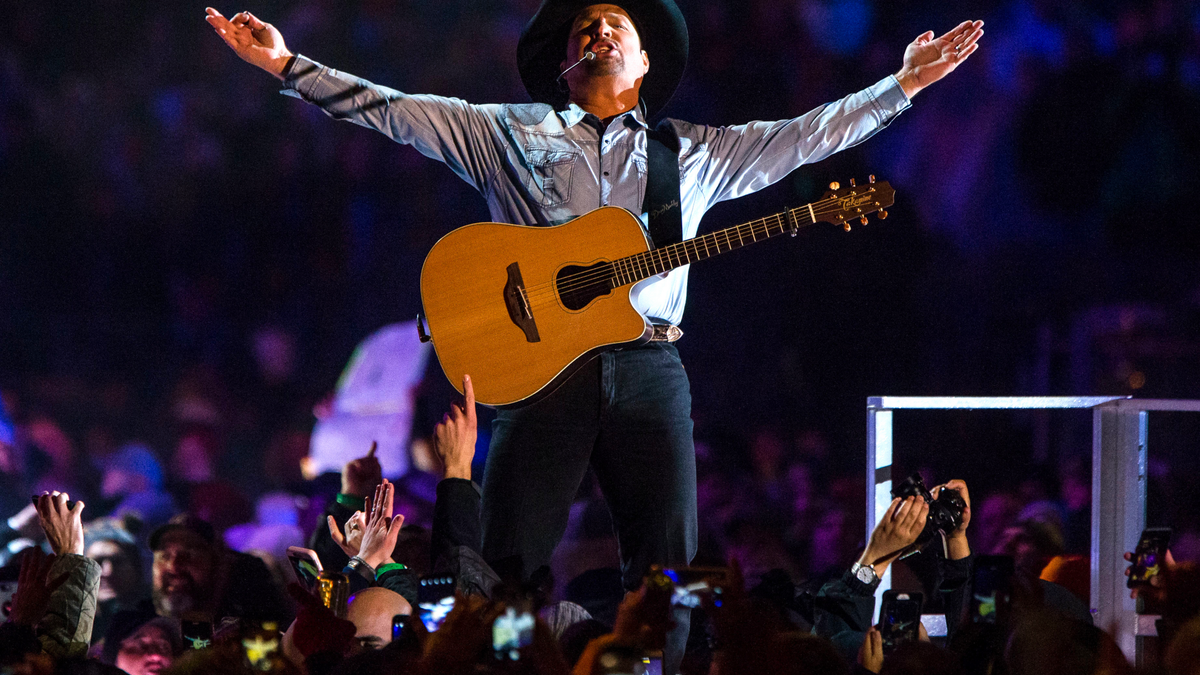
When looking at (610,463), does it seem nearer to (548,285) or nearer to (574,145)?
(548,285)

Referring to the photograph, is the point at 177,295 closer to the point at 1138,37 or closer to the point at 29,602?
the point at 29,602

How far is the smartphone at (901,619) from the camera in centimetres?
190

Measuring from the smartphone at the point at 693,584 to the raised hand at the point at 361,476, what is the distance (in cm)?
296

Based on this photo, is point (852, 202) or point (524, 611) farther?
point (852, 202)

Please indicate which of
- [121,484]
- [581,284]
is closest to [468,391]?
[581,284]

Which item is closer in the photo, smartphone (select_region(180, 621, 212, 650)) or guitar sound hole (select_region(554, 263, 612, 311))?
smartphone (select_region(180, 621, 212, 650))

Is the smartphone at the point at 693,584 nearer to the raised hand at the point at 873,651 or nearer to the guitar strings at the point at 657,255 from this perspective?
the raised hand at the point at 873,651

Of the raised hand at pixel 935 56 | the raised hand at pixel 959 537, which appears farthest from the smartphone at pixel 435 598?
the raised hand at pixel 935 56

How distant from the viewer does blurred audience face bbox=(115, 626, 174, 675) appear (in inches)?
110

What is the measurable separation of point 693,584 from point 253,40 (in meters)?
1.89

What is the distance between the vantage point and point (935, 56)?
303 cm

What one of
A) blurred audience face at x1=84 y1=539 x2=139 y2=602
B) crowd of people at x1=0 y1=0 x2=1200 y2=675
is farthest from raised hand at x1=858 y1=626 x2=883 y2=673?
blurred audience face at x1=84 y1=539 x2=139 y2=602

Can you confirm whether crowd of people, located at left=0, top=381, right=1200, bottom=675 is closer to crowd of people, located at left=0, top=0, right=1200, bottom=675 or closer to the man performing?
the man performing

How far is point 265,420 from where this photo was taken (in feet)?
17.4
